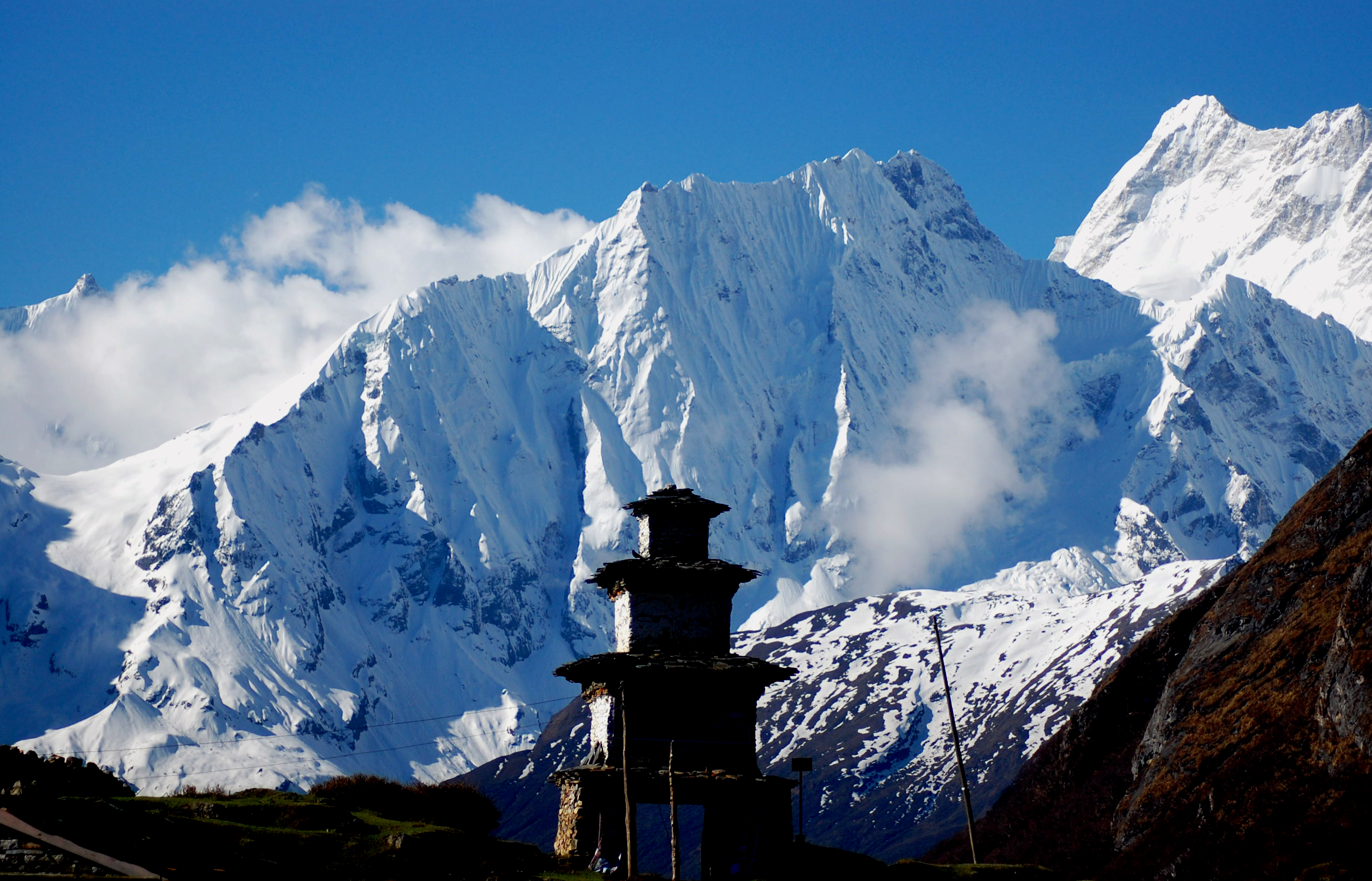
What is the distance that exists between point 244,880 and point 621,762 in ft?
46.0

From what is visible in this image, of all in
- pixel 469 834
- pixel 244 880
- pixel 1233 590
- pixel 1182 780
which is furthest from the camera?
pixel 1233 590

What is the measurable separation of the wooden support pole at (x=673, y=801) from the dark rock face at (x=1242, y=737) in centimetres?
3913

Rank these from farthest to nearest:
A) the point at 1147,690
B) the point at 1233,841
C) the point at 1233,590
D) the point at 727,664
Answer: the point at 1147,690 < the point at 1233,590 < the point at 1233,841 < the point at 727,664

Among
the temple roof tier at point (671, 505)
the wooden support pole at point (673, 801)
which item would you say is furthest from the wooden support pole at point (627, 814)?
the temple roof tier at point (671, 505)

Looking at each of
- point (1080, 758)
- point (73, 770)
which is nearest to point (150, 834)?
point (73, 770)

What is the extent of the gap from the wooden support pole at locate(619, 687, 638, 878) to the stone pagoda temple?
0.06 meters

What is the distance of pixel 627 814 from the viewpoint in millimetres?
41844

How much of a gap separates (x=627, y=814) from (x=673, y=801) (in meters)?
1.40

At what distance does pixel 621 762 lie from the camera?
44.1 meters

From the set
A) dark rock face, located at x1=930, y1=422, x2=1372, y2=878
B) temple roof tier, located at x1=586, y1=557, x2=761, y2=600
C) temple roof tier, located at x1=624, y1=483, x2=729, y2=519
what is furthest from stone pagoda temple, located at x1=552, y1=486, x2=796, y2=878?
dark rock face, located at x1=930, y1=422, x2=1372, y2=878

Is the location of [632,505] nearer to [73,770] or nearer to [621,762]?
[621,762]

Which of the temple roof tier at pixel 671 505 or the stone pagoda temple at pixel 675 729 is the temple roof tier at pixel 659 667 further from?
the temple roof tier at pixel 671 505

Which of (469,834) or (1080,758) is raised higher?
(1080,758)

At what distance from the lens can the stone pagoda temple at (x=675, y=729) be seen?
43.4 m
